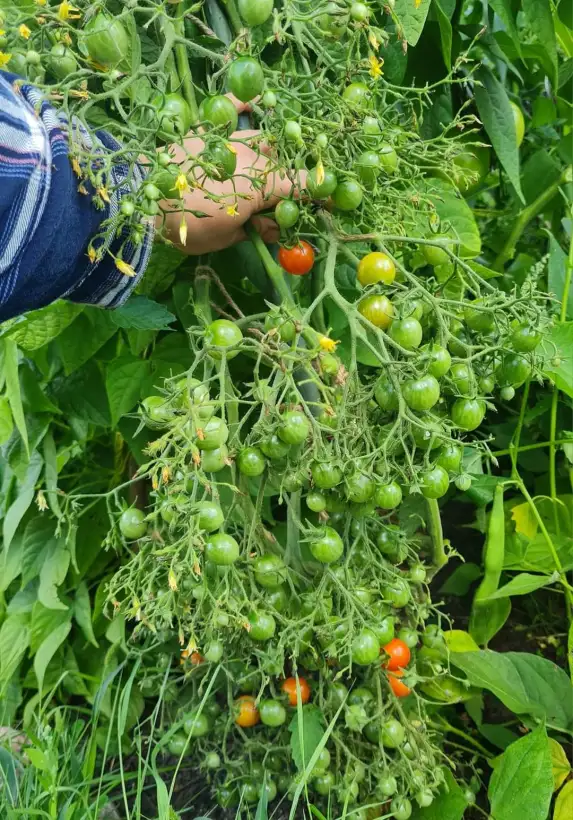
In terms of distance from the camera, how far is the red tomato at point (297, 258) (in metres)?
0.58

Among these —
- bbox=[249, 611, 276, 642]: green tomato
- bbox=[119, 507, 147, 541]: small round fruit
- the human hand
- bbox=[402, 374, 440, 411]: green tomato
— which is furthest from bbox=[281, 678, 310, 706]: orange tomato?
the human hand

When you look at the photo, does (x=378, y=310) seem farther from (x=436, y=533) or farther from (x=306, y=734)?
(x=306, y=734)

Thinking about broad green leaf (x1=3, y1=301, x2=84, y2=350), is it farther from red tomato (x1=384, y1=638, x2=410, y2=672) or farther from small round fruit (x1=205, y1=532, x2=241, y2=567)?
red tomato (x1=384, y1=638, x2=410, y2=672)

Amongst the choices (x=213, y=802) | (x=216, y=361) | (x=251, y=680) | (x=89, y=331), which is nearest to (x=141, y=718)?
(x=213, y=802)

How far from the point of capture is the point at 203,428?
1.59 ft

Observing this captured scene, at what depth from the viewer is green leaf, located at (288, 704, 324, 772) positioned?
0.63m

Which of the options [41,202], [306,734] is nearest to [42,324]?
[41,202]

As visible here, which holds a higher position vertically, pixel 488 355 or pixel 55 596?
pixel 488 355

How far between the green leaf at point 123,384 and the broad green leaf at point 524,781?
0.58 metres

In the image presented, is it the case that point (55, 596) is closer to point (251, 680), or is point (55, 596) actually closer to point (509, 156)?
point (251, 680)

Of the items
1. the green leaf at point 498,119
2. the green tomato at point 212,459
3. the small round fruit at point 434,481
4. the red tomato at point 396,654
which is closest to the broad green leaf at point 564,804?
the red tomato at point 396,654

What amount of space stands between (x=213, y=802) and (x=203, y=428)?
68 cm

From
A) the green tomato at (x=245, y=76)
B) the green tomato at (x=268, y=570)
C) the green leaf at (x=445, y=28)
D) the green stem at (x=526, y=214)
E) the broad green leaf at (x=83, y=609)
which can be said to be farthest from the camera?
the broad green leaf at (x=83, y=609)

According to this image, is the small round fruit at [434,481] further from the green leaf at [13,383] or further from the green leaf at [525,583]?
the green leaf at [13,383]
